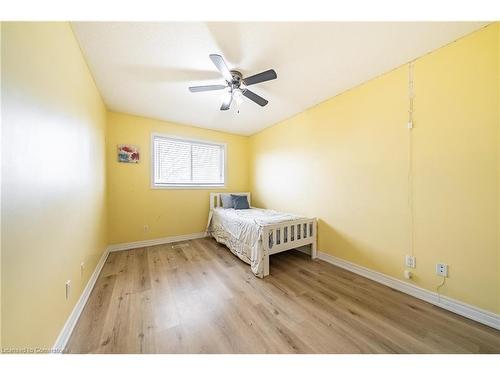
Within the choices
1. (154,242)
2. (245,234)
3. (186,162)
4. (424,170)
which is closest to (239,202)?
(245,234)

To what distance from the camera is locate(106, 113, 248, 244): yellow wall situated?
2939 millimetres

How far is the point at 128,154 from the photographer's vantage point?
9.93 feet

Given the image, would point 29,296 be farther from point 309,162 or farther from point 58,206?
point 309,162

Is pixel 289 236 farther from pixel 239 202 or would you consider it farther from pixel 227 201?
pixel 227 201

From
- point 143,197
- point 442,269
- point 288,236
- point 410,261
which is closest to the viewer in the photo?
point 442,269

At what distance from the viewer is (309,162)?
2.84m

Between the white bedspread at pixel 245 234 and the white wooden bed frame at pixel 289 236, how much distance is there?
2.4 inches

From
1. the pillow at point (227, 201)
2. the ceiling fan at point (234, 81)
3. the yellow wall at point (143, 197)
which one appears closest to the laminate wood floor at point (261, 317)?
the yellow wall at point (143, 197)

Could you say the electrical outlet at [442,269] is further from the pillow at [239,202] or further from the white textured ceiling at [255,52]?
the pillow at [239,202]

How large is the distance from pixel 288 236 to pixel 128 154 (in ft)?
9.71

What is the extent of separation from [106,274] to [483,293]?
145 inches

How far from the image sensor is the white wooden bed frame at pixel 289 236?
86.0 inches

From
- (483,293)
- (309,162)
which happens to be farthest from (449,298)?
(309,162)

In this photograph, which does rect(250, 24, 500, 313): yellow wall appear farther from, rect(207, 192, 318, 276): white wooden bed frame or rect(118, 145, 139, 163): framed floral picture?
rect(118, 145, 139, 163): framed floral picture
